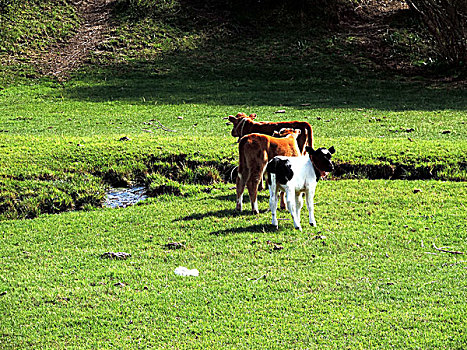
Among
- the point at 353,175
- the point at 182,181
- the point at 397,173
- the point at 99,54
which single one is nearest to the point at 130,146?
the point at 182,181

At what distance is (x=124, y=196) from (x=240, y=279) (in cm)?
518

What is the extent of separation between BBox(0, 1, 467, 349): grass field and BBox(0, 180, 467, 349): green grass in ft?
0.08

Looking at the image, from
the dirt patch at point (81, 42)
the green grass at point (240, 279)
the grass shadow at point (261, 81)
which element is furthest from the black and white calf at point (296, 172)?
the dirt patch at point (81, 42)

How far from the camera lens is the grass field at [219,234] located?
6.20m

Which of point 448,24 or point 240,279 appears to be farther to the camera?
point 448,24

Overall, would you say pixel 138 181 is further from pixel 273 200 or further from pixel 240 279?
pixel 240 279

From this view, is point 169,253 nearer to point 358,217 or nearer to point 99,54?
point 358,217

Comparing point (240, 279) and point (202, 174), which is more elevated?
point (202, 174)

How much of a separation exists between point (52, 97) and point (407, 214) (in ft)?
55.4

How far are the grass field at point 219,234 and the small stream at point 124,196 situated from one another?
25 centimetres

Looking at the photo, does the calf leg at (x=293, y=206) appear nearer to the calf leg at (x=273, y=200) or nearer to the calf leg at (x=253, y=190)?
the calf leg at (x=273, y=200)

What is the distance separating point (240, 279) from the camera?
23.8ft

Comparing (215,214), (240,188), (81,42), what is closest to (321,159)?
(240,188)

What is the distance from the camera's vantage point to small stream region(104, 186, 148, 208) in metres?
11.4
